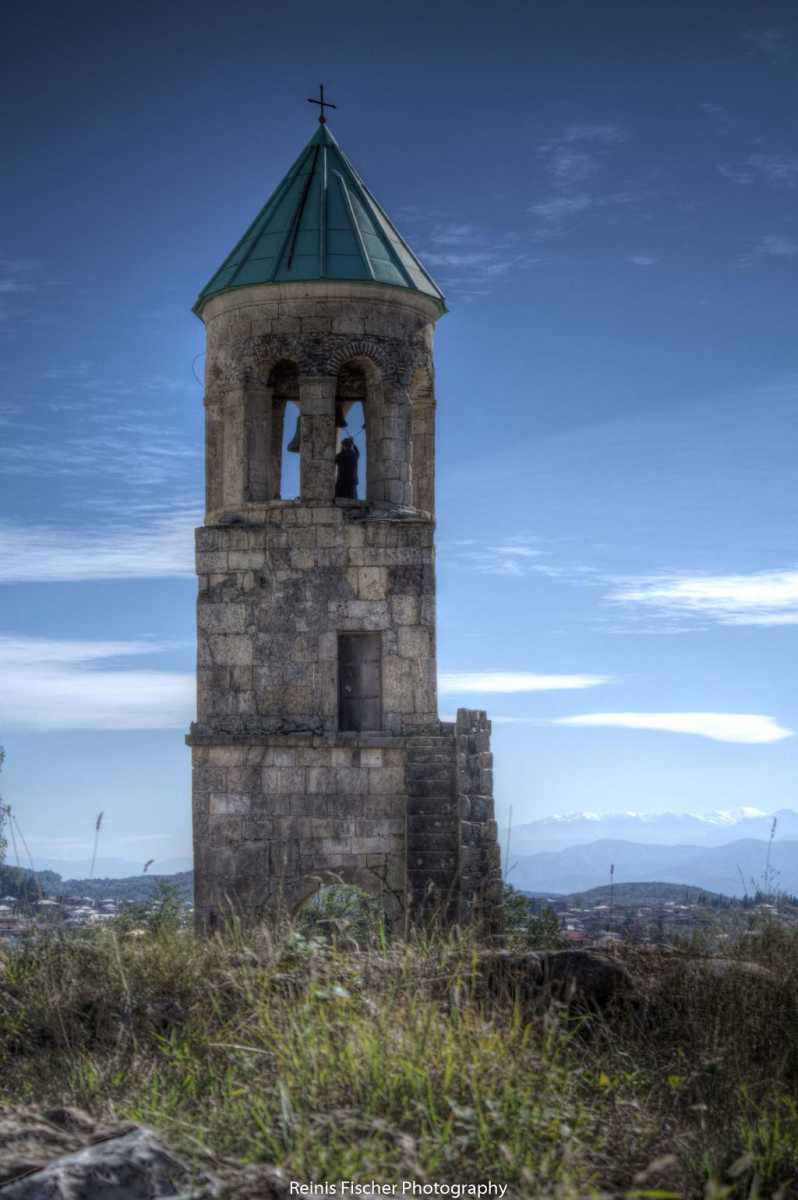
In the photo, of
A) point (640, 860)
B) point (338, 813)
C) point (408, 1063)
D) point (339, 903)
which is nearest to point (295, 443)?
point (338, 813)

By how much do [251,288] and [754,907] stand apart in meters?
9.16

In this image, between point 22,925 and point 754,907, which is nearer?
point 22,925

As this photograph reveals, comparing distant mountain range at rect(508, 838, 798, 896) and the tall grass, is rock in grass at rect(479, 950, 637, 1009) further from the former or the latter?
distant mountain range at rect(508, 838, 798, 896)

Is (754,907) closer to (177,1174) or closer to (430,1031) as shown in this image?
(430,1031)

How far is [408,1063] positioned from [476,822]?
9353 millimetres

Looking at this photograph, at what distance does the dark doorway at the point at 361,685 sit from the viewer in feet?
53.1

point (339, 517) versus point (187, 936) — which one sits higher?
point (339, 517)

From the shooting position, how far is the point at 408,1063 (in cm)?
625

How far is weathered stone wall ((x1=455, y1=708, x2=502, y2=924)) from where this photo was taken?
595 inches

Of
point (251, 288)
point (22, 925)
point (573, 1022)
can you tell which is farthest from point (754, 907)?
point (251, 288)

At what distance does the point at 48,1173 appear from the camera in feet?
18.1

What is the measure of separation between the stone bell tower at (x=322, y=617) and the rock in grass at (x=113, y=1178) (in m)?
9.29

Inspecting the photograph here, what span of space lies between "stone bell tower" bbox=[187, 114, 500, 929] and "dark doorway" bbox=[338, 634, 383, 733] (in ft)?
0.08

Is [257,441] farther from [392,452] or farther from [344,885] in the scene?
[344,885]
